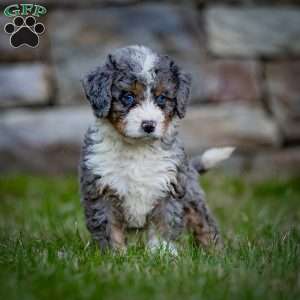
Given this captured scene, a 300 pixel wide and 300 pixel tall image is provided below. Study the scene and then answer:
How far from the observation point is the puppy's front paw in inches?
163

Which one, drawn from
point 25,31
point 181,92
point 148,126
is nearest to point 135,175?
point 148,126

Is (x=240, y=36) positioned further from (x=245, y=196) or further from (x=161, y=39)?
(x=245, y=196)

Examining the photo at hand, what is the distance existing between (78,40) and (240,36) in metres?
1.71

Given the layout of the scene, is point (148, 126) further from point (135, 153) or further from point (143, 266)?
point (143, 266)

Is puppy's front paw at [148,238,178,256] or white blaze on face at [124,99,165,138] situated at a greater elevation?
white blaze on face at [124,99,165,138]

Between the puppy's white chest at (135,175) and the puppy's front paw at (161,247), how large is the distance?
0.14 meters

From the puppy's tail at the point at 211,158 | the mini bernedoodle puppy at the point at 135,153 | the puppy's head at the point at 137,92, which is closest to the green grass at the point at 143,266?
the mini bernedoodle puppy at the point at 135,153

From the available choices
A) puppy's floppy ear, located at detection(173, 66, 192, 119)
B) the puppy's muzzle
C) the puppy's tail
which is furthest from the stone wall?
the puppy's muzzle

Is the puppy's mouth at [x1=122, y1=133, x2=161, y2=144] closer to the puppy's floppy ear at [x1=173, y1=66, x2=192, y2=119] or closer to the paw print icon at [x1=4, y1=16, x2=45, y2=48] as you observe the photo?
the puppy's floppy ear at [x1=173, y1=66, x2=192, y2=119]

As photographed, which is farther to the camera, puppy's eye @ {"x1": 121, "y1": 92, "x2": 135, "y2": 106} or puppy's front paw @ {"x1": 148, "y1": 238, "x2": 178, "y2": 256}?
puppy's eye @ {"x1": 121, "y1": 92, "x2": 135, "y2": 106}

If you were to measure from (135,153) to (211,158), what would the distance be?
2.34ft

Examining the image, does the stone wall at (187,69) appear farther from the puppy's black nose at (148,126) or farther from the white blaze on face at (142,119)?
the puppy's black nose at (148,126)

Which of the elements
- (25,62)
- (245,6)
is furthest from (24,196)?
(245,6)

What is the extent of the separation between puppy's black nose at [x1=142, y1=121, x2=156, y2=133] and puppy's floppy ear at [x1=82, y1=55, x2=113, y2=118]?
30cm
